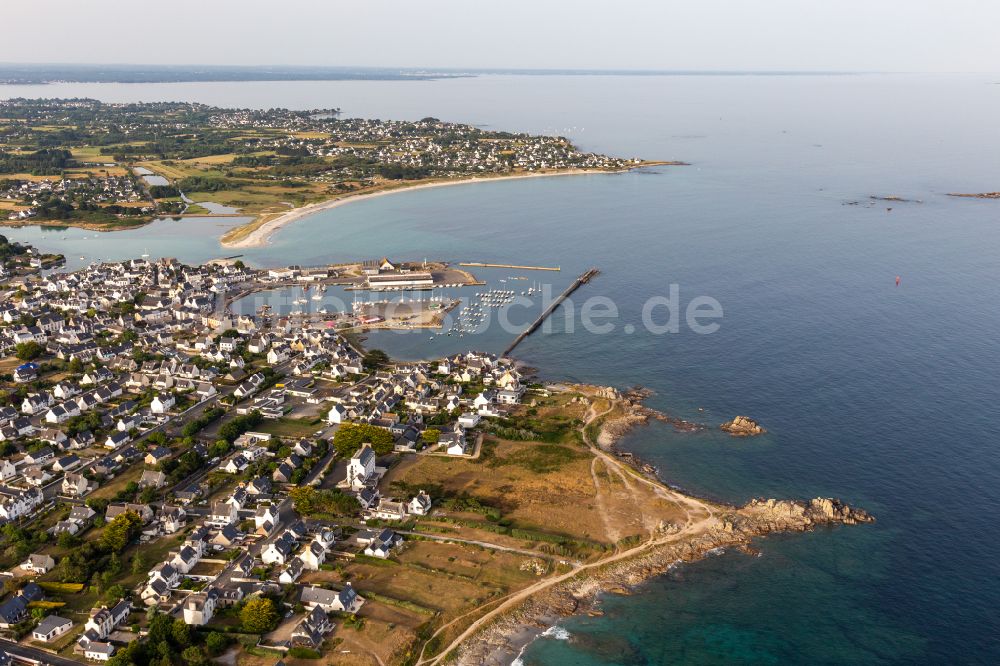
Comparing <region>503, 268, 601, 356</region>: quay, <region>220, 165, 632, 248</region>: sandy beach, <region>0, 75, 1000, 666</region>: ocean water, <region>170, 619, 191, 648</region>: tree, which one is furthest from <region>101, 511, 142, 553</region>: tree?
<region>220, 165, 632, 248</region>: sandy beach

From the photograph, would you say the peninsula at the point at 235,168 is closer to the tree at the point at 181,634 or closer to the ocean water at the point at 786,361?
the ocean water at the point at 786,361

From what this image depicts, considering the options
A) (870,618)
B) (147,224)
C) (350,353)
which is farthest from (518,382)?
(147,224)

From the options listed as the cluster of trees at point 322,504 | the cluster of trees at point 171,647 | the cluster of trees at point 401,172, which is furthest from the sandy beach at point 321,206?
the cluster of trees at point 171,647

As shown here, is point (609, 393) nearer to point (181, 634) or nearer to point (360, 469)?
point (360, 469)

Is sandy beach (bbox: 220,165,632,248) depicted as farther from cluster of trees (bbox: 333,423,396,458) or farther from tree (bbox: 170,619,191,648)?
tree (bbox: 170,619,191,648)

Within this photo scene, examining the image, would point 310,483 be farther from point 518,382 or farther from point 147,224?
point 147,224

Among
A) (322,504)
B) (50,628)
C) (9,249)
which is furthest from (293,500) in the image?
(9,249)
